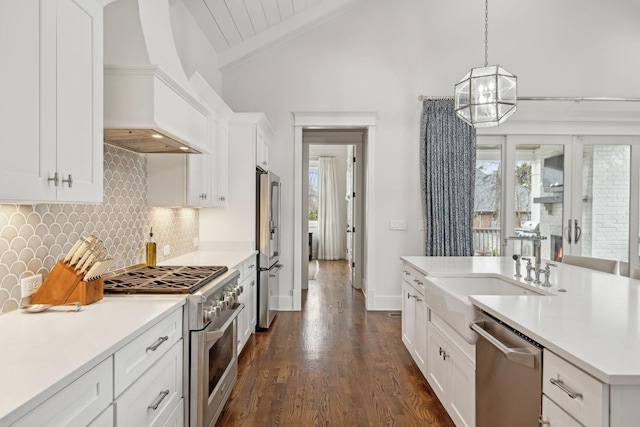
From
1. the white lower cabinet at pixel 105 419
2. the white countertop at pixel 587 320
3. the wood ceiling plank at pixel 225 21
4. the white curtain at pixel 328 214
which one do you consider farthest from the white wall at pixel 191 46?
the white curtain at pixel 328 214

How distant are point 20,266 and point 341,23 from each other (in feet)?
14.5

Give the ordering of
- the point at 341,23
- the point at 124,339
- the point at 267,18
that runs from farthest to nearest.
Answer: the point at 341,23
the point at 267,18
the point at 124,339

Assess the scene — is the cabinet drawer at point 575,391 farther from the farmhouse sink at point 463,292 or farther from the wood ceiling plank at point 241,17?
the wood ceiling plank at point 241,17

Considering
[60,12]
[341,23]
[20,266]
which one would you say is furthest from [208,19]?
[20,266]

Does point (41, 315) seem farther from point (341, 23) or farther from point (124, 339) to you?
point (341, 23)

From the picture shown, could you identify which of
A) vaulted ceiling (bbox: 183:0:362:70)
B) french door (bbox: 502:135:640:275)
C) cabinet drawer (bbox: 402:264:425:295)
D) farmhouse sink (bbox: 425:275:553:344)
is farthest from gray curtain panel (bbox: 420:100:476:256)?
farmhouse sink (bbox: 425:275:553:344)

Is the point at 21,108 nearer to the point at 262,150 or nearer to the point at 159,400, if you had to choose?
the point at 159,400

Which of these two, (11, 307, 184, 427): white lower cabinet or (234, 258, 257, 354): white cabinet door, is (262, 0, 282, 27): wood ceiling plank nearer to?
(234, 258, 257, 354): white cabinet door

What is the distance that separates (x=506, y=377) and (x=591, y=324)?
370 mm

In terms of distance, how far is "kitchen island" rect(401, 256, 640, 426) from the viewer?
1.00 m

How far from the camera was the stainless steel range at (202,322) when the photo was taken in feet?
6.12

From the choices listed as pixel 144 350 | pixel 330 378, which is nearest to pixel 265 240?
pixel 330 378

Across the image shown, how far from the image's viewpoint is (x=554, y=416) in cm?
121

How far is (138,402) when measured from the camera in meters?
1.38
